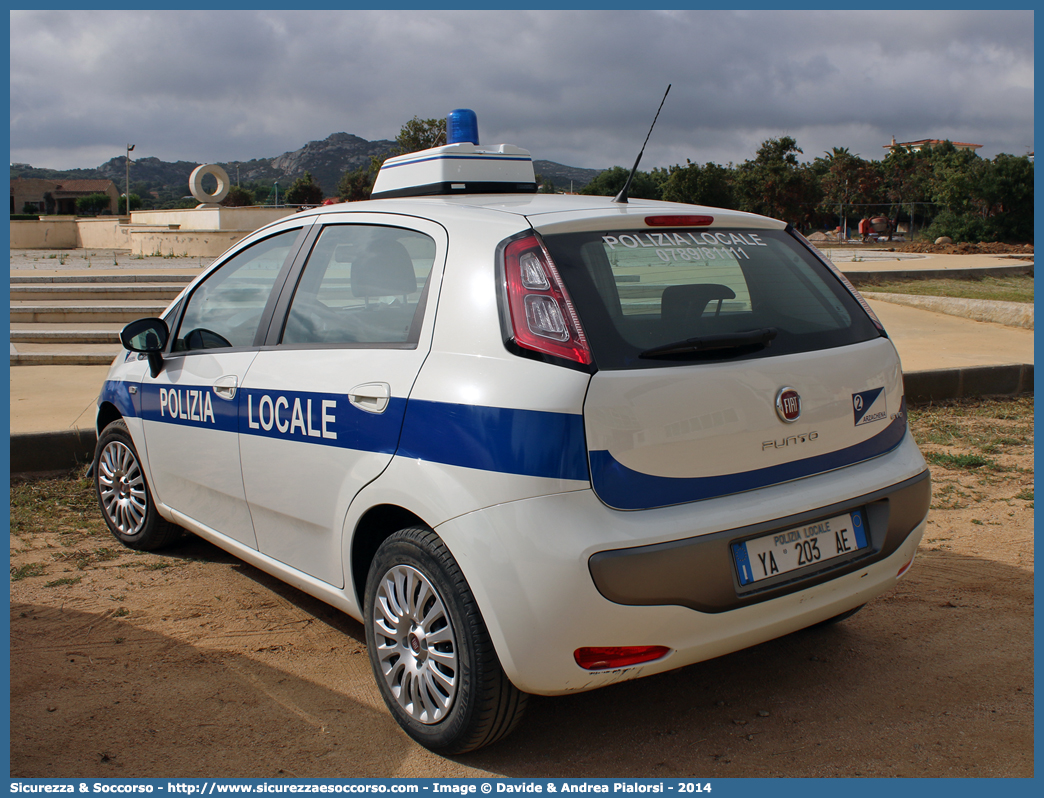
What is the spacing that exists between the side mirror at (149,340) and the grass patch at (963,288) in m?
13.4

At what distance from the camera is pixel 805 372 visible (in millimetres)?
2512

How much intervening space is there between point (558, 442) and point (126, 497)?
9.61 ft

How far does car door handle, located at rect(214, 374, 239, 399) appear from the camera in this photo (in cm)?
319

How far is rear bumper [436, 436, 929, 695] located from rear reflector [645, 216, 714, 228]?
0.87 metres

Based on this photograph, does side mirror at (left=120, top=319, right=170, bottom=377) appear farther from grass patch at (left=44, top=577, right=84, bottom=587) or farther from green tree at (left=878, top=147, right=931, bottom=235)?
green tree at (left=878, top=147, right=931, bottom=235)

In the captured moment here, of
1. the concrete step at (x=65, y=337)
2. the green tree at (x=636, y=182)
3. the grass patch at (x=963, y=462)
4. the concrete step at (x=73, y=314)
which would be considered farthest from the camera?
the green tree at (x=636, y=182)

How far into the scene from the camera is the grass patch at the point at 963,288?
49.4 feet

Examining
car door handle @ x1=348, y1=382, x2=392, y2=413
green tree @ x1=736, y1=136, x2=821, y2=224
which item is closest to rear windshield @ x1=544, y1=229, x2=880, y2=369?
car door handle @ x1=348, y1=382, x2=392, y2=413

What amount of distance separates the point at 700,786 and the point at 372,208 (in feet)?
7.06

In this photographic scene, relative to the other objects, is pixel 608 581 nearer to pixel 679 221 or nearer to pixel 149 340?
pixel 679 221

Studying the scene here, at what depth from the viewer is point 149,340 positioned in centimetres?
373

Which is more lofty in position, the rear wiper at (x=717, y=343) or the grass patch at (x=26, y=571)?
the rear wiper at (x=717, y=343)

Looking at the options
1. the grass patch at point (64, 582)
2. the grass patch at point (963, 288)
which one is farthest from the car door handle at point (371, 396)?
the grass patch at point (963, 288)

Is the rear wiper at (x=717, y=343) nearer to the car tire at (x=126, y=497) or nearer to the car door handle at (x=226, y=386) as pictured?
the car door handle at (x=226, y=386)
